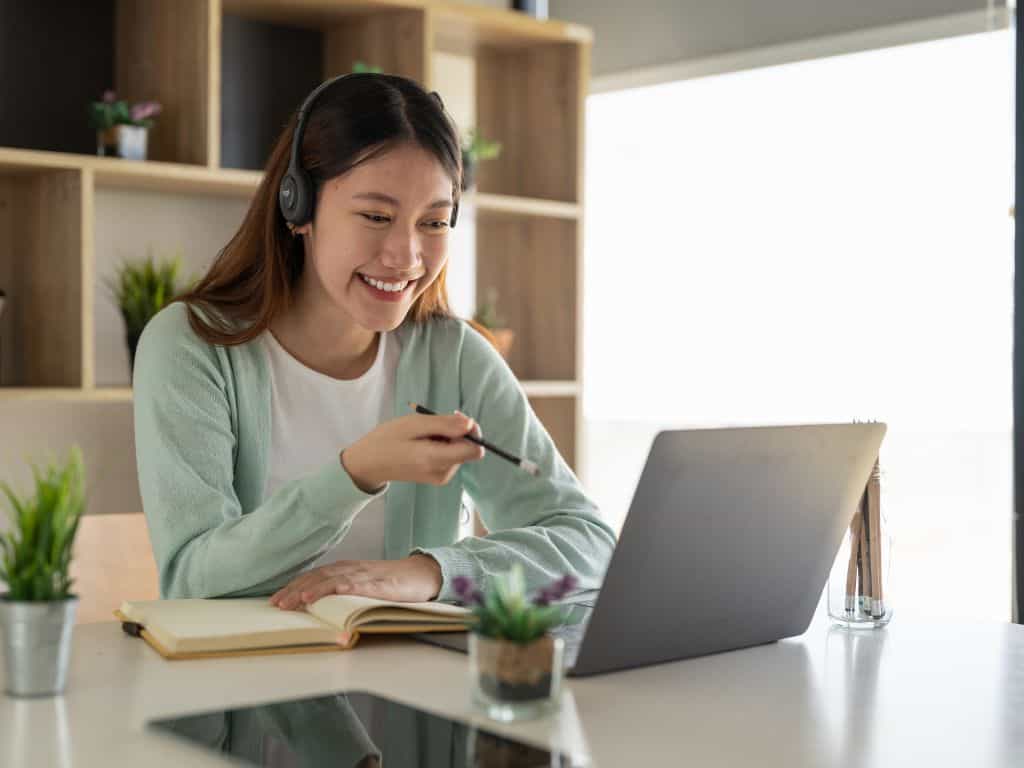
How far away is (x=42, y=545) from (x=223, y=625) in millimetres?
266

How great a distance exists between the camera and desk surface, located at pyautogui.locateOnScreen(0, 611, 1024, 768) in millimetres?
933

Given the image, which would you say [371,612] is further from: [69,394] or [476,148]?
[476,148]

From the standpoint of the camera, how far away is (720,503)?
3.97 ft

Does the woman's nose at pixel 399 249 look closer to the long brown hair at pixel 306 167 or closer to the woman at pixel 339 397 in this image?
the woman at pixel 339 397

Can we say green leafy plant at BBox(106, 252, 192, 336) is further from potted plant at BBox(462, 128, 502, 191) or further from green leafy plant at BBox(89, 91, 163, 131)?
potted plant at BBox(462, 128, 502, 191)

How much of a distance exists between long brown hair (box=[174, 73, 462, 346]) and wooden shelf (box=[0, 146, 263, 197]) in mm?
960

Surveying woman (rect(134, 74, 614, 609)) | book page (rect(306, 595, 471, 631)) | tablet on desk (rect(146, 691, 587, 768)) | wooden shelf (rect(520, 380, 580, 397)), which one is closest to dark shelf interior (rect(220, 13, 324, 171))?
wooden shelf (rect(520, 380, 580, 397))

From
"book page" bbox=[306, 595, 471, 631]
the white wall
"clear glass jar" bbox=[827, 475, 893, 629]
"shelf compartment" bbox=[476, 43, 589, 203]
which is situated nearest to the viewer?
"book page" bbox=[306, 595, 471, 631]

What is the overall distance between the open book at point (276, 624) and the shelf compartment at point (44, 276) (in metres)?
1.52

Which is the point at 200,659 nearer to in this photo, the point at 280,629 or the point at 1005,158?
the point at 280,629

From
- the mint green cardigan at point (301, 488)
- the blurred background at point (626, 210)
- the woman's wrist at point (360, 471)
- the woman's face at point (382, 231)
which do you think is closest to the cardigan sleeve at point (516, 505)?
the mint green cardigan at point (301, 488)

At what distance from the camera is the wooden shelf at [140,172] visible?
8.74 ft

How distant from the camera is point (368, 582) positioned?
1372 millimetres

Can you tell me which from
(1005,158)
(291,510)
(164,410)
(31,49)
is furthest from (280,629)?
(1005,158)
